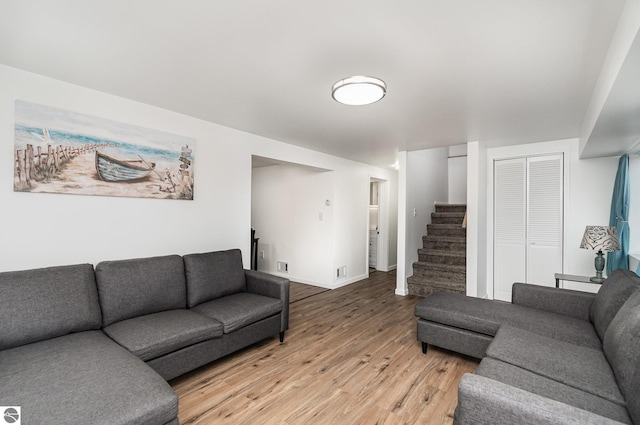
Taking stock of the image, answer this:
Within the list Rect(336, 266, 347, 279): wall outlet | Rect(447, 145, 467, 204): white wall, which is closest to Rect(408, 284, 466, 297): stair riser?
Rect(336, 266, 347, 279): wall outlet

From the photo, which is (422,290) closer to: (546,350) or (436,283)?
(436,283)

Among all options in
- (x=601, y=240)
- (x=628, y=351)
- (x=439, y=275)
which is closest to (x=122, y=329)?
(x=628, y=351)

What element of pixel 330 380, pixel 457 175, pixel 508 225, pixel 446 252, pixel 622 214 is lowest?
pixel 330 380

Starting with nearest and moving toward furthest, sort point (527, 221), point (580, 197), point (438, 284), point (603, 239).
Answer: point (603, 239)
point (580, 197)
point (527, 221)
point (438, 284)

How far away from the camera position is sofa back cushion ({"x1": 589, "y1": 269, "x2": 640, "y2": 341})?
1994mm

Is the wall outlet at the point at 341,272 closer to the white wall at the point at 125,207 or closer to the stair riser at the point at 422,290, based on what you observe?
the stair riser at the point at 422,290

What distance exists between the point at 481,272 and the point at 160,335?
4.04 meters

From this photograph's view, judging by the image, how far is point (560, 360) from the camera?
1765mm

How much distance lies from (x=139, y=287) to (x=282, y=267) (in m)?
3.39

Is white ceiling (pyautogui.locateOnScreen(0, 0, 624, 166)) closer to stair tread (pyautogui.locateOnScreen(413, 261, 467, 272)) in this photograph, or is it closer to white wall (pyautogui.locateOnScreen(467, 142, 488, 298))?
white wall (pyautogui.locateOnScreen(467, 142, 488, 298))

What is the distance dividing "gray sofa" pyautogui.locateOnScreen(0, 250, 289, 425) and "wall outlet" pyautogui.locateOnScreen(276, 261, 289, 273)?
2386 millimetres

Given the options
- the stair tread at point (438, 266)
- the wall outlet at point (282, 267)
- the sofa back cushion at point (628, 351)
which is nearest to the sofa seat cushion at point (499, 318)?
the sofa back cushion at point (628, 351)

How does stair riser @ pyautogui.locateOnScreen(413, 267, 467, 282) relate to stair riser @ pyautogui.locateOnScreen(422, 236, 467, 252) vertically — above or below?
below

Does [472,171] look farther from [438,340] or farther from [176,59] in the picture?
[176,59]
